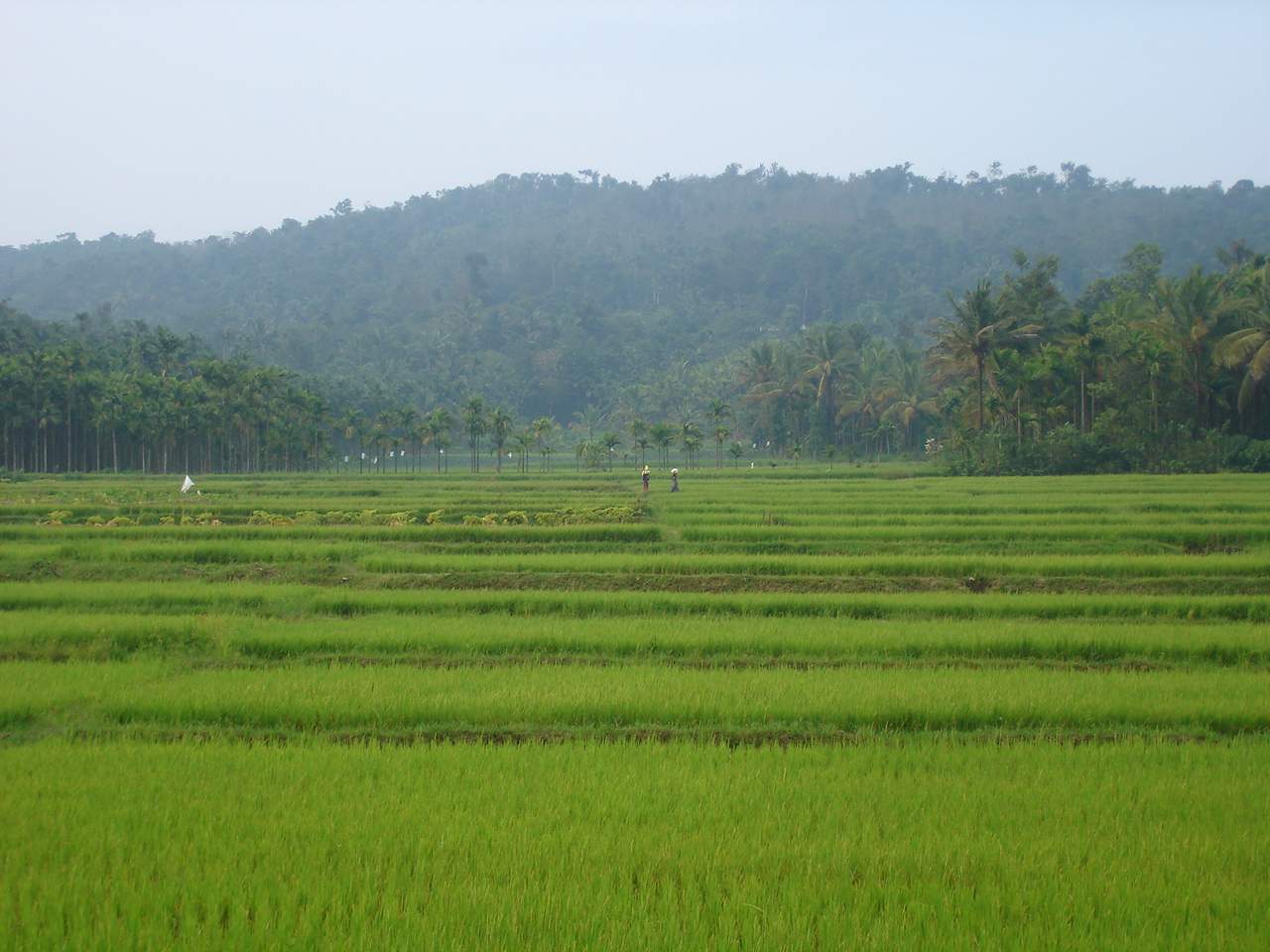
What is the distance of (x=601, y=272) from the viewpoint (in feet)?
470

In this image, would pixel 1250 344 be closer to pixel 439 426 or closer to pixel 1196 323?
pixel 1196 323

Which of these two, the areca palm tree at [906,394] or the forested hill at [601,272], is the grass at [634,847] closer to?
the areca palm tree at [906,394]

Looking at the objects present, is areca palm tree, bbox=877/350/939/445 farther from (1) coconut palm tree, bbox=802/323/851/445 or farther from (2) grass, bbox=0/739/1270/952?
(2) grass, bbox=0/739/1270/952

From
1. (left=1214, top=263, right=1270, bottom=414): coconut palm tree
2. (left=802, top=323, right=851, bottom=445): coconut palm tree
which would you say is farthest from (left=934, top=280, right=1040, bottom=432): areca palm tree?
(left=802, top=323, right=851, bottom=445): coconut palm tree

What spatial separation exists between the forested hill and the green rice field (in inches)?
2814

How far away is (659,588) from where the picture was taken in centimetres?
1708

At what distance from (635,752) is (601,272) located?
455 ft

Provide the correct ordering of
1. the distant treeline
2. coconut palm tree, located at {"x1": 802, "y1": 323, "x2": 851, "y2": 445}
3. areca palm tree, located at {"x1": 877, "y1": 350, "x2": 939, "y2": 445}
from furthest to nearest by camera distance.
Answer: coconut palm tree, located at {"x1": 802, "y1": 323, "x2": 851, "y2": 445} → areca palm tree, located at {"x1": 877, "y1": 350, "x2": 939, "y2": 445} → the distant treeline

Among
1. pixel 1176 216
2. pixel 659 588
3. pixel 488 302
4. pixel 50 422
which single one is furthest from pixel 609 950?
pixel 1176 216

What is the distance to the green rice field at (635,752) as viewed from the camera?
553cm

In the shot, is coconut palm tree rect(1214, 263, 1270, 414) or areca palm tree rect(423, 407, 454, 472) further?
areca palm tree rect(423, 407, 454, 472)

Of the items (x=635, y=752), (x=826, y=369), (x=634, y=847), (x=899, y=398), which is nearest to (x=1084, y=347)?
(x=899, y=398)

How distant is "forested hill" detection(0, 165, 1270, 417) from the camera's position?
110 m

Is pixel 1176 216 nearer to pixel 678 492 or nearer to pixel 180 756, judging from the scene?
pixel 678 492
